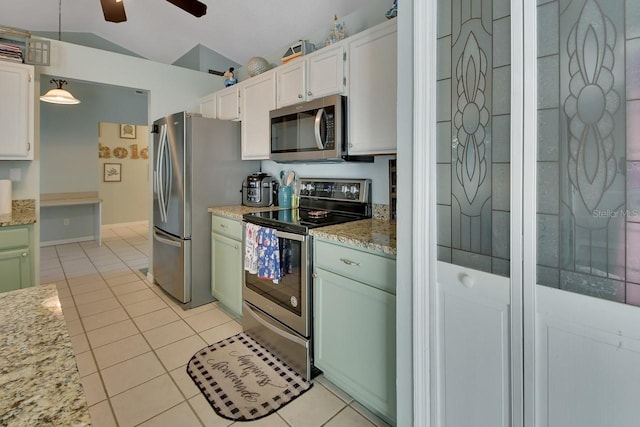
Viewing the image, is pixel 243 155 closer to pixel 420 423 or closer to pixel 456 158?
pixel 456 158

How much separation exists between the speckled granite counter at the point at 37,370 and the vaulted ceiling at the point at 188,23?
276cm

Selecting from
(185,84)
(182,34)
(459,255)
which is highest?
(182,34)

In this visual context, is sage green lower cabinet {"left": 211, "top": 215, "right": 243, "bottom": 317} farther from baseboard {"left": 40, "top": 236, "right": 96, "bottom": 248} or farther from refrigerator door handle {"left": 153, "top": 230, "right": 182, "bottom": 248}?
baseboard {"left": 40, "top": 236, "right": 96, "bottom": 248}

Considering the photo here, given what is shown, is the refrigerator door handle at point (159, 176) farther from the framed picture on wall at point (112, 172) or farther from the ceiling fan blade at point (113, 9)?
the framed picture on wall at point (112, 172)

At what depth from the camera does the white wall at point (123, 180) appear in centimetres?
670

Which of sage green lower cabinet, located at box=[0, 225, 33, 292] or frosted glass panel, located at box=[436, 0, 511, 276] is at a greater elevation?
frosted glass panel, located at box=[436, 0, 511, 276]

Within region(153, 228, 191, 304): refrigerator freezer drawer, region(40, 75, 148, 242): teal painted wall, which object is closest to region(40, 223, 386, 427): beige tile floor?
region(153, 228, 191, 304): refrigerator freezer drawer

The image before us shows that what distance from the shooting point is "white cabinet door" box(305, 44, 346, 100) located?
218 centimetres

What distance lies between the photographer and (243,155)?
317cm

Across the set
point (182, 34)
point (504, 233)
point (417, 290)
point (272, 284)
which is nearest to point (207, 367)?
point (272, 284)

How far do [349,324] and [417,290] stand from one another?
637mm

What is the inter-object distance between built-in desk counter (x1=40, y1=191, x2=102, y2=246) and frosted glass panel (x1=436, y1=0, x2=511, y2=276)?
6.13 m

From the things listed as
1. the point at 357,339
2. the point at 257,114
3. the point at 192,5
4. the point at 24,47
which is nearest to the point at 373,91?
the point at 257,114

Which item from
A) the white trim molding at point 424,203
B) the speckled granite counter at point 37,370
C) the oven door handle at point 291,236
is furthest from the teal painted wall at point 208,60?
the speckled granite counter at point 37,370
